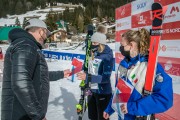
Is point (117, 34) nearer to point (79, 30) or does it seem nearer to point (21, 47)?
point (21, 47)

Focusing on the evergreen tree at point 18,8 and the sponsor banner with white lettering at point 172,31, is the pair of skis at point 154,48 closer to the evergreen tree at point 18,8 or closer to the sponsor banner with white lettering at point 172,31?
the sponsor banner with white lettering at point 172,31

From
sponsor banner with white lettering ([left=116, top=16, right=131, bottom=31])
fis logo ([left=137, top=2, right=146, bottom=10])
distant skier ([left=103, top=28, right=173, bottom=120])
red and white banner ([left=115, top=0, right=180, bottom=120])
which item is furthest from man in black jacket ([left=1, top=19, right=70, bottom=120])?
sponsor banner with white lettering ([left=116, top=16, right=131, bottom=31])

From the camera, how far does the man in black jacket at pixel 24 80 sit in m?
1.94

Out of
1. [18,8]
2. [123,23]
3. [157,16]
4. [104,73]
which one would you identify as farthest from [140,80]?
[18,8]

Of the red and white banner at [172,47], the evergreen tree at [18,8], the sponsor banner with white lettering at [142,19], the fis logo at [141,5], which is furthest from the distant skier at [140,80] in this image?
the evergreen tree at [18,8]

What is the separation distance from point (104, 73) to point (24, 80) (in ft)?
5.98

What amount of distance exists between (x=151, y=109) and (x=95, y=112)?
2072 millimetres

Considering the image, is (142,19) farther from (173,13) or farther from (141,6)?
(173,13)

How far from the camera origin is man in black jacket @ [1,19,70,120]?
1.94 m

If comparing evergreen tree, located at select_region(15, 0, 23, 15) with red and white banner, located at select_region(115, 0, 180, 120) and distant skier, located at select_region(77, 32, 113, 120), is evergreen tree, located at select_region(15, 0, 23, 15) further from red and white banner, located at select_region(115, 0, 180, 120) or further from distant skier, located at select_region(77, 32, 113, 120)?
distant skier, located at select_region(77, 32, 113, 120)

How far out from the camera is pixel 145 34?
2102 millimetres

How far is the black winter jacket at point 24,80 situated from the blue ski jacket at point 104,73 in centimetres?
148

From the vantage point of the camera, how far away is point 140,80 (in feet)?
6.65

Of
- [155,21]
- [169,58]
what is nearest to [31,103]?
[155,21]
